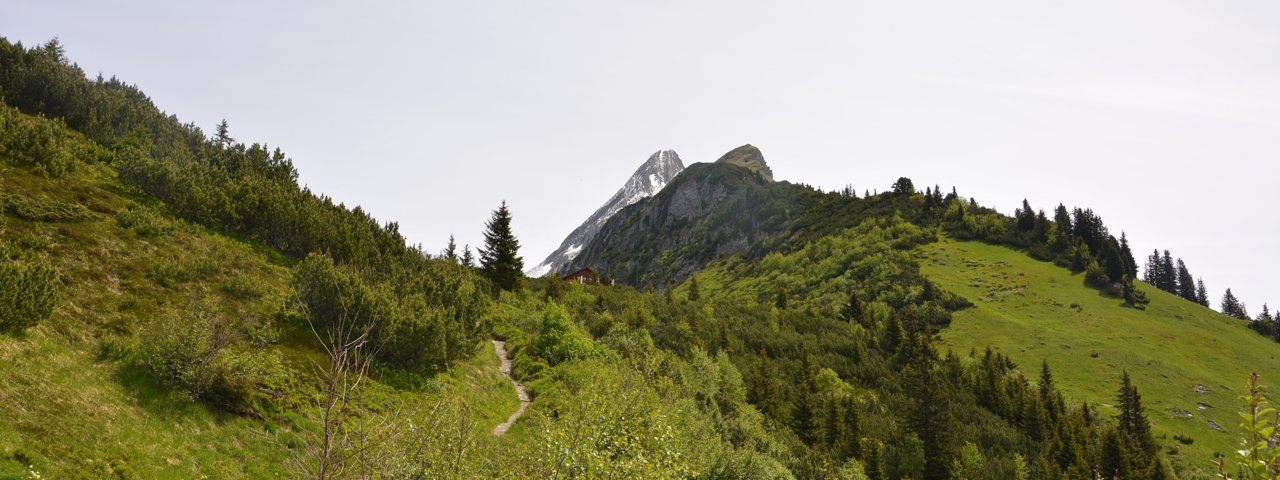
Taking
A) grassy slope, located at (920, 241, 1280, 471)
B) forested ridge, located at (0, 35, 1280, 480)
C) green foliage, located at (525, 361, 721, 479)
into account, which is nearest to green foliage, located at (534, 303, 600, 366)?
forested ridge, located at (0, 35, 1280, 480)

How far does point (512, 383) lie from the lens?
103 ft

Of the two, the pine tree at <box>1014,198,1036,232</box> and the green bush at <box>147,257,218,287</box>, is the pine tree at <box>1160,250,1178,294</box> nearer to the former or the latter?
the pine tree at <box>1014,198,1036,232</box>

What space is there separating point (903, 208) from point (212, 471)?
552 feet

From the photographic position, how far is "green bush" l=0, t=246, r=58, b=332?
605 inches

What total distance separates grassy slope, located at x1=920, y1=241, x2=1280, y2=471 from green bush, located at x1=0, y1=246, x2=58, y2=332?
8279 centimetres

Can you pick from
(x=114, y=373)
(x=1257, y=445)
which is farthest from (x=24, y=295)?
(x=1257, y=445)

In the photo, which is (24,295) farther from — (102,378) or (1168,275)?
(1168,275)

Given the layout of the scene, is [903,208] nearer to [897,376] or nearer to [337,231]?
[897,376]

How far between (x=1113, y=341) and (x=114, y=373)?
110 metres

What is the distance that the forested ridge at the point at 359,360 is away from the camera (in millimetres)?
13969

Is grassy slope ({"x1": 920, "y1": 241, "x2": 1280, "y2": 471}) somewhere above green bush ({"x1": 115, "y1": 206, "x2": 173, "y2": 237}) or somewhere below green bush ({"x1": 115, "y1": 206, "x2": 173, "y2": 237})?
below

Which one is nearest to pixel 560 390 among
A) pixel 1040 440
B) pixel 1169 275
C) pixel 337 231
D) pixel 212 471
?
pixel 212 471

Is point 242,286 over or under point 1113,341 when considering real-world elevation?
over

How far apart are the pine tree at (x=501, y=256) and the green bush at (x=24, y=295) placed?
37.6 meters
